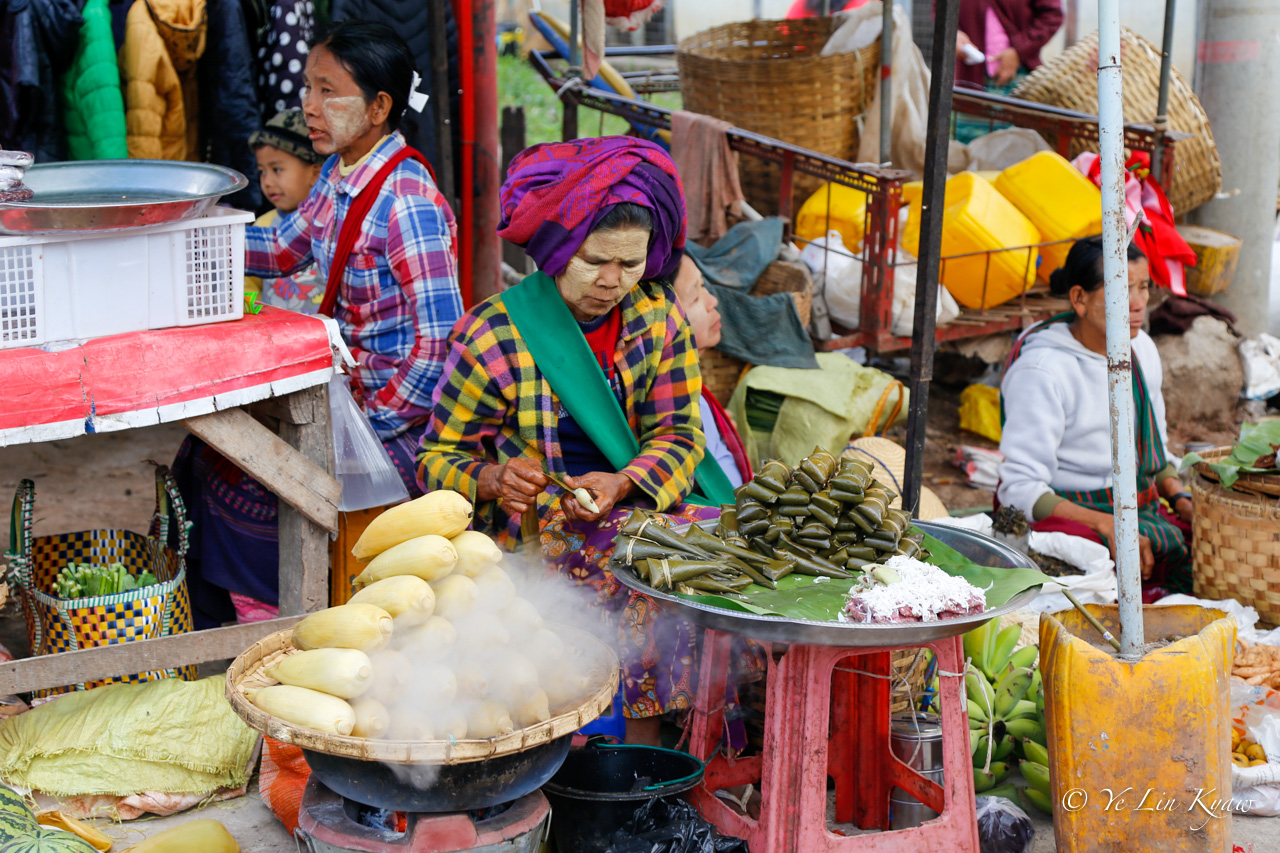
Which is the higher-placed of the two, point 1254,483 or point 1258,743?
point 1254,483

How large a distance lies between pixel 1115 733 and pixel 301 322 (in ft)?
7.15

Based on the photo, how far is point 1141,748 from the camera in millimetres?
2516

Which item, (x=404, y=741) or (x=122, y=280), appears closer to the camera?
(x=404, y=741)

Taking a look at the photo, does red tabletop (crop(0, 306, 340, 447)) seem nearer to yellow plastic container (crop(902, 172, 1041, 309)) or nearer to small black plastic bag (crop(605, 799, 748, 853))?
small black plastic bag (crop(605, 799, 748, 853))

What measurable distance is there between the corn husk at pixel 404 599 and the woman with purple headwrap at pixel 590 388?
60 cm

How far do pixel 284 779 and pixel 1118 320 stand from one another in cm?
221

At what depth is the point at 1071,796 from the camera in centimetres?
256

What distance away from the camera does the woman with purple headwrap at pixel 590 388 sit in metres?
2.84

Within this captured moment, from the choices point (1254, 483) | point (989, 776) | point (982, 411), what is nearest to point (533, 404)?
point (989, 776)

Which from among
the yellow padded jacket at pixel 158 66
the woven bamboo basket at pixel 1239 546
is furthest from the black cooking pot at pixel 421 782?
the yellow padded jacket at pixel 158 66

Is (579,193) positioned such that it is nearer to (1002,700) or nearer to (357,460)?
(357,460)

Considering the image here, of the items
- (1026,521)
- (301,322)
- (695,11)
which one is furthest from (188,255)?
(695,11)

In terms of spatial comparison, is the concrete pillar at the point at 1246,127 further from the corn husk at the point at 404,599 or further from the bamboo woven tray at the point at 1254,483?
the corn husk at the point at 404,599

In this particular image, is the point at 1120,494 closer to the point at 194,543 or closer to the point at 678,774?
the point at 678,774
